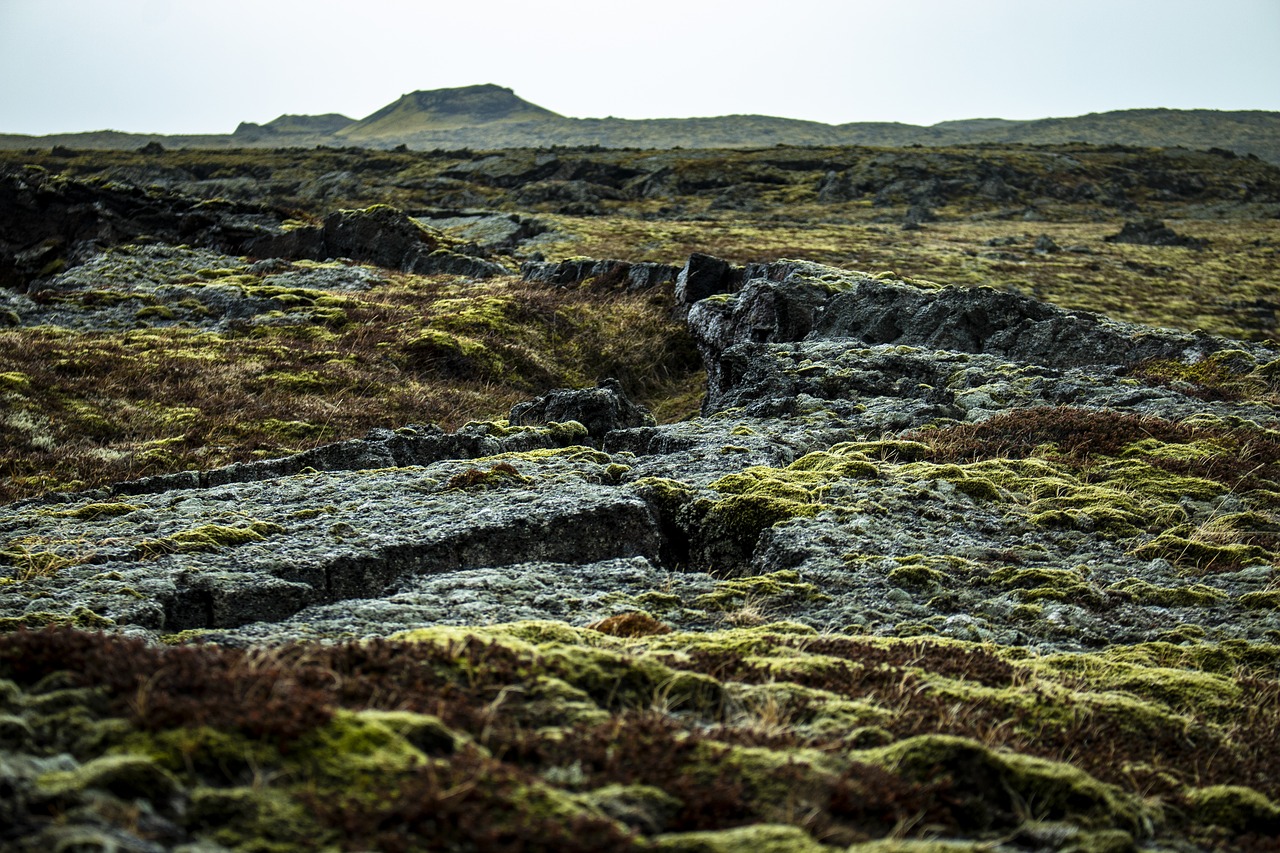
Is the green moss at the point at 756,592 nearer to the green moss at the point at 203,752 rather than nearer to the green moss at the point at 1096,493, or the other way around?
the green moss at the point at 1096,493

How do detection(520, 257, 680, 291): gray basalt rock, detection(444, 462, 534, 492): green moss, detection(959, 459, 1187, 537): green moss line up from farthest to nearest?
detection(520, 257, 680, 291): gray basalt rock → detection(444, 462, 534, 492): green moss → detection(959, 459, 1187, 537): green moss

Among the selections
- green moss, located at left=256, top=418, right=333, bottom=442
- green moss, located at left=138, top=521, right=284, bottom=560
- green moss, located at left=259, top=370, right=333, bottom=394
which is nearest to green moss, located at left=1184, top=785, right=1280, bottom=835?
green moss, located at left=138, top=521, right=284, bottom=560

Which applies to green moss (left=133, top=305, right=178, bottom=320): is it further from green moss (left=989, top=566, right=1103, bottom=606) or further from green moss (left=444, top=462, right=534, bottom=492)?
green moss (left=989, top=566, right=1103, bottom=606)

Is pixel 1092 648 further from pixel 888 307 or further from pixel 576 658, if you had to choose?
pixel 888 307

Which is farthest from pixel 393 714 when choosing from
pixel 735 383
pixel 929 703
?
pixel 735 383

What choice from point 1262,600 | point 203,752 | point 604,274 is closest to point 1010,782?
point 203,752

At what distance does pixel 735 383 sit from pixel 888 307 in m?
6.86

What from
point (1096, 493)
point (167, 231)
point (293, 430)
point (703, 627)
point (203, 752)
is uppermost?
point (167, 231)

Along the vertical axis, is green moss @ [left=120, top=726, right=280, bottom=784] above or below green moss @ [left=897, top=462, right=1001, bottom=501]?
above

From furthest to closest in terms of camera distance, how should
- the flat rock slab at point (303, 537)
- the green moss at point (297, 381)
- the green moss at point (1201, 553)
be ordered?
the green moss at point (297, 381) < the green moss at point (1201, 553) < the flat rock slab at point (303, 537)

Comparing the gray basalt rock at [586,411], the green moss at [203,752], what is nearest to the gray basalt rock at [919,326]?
the gray basalt rock at [586,411]

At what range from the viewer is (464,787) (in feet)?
15.3

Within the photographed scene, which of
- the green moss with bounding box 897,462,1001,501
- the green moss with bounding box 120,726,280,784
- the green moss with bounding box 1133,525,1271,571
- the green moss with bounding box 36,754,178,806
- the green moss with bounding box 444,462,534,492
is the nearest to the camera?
the green moss with bounding box 36,754,178,806

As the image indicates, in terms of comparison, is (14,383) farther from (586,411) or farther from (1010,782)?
(1010,782)
